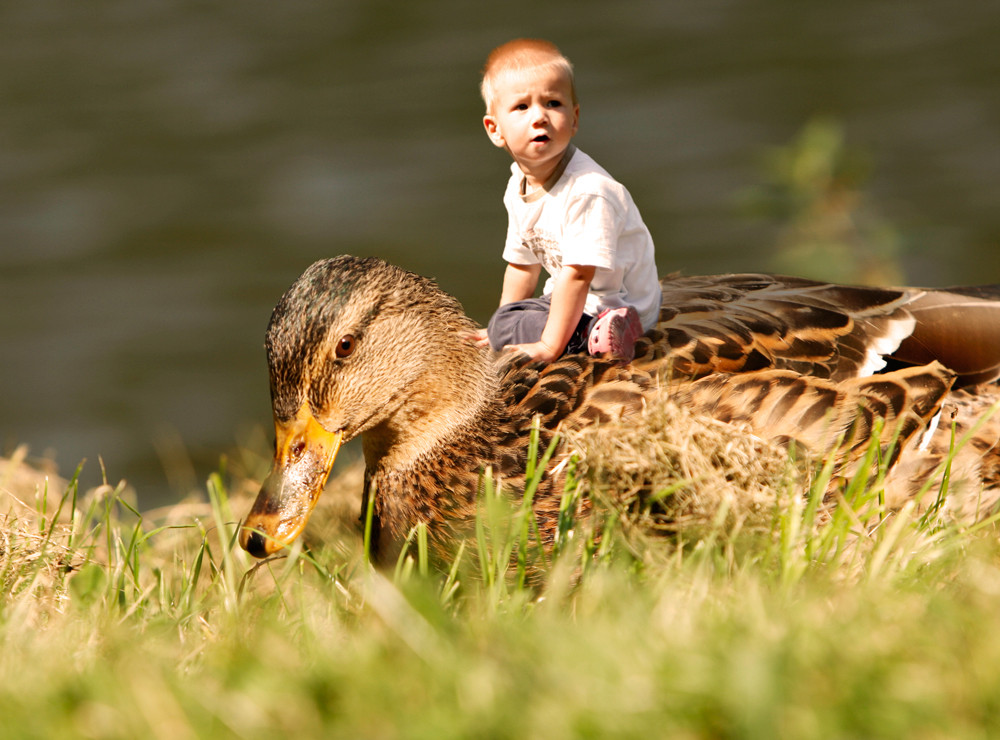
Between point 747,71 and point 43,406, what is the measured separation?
251 inches

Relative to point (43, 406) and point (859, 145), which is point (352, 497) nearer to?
point (43, 406)

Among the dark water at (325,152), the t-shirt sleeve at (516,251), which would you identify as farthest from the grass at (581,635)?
the dark water at (325,152)

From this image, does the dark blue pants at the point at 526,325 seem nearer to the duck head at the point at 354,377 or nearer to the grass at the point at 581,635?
the duck head at the point at 354,377

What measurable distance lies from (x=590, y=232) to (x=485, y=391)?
1.98 feet

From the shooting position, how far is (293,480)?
309cm

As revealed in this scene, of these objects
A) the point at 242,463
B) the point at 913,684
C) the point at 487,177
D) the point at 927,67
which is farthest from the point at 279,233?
the point at 913,684

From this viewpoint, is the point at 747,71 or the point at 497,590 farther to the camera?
the point at 747,71

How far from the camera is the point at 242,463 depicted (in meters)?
5.34

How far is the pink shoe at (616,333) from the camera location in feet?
10.3

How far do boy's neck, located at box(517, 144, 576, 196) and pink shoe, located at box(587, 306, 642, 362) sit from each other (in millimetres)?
391

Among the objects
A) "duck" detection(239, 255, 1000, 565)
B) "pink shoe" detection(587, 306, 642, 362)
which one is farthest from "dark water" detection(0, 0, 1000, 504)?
"pink shoe" detection(587, 306, 642, 362)

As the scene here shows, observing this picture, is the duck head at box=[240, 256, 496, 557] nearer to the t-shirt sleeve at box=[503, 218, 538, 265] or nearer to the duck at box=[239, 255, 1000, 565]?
the duck at box=[239, 255, 1000, 565]

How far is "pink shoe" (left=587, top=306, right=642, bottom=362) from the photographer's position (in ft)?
10.3

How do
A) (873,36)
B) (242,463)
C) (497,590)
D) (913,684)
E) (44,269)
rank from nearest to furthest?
(913,684) < (497,590) < (242,463) < (44,269) < (873,36)
